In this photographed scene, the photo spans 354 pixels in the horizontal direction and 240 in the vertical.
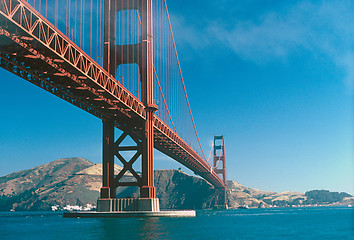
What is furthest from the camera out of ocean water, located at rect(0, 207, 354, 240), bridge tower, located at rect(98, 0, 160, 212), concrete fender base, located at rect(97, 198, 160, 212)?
bridge tower, located at rect(98, 0, 160, 212)

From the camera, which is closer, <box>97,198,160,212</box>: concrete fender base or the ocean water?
the ocean water

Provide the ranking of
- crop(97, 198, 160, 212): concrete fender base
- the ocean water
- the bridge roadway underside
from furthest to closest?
crop(97, 198, 160, 212): concrete fender base < the ocean water < the bridge roadway underside

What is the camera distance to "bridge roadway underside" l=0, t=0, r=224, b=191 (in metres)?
27.8

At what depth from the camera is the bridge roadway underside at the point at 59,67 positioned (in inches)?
1094

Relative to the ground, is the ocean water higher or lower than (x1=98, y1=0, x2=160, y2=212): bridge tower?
lower

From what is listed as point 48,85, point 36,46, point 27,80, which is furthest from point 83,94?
point 36,46

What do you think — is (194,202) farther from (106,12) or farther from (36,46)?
(36,46)

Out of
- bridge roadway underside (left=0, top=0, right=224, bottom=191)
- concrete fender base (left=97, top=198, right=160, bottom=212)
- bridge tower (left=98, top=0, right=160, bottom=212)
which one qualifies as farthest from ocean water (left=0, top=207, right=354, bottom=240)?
bridge roadway underside (left=0, top=0, right=224, bottom=191)

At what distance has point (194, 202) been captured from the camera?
18625 cm

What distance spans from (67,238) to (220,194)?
13245 centimetres

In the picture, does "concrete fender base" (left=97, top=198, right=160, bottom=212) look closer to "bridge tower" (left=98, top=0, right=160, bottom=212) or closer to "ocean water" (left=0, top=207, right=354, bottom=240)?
"bridge tower" (left=98, top=0, right=160, bottom=212)

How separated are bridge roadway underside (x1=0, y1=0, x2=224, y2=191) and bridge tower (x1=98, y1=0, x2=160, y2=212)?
1592 mm

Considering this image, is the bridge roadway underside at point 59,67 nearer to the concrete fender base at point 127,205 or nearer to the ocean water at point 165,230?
the concrete fender base at point 127,205

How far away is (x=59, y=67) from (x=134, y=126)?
69.2ft
